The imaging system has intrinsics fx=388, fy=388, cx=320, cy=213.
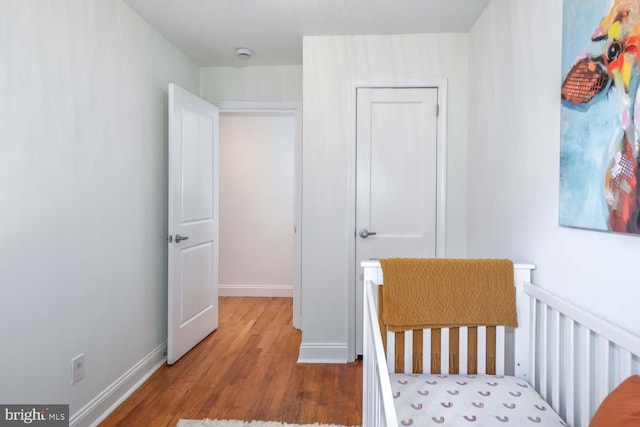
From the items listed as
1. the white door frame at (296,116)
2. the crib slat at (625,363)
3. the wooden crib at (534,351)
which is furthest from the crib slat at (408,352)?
the white door frame at (296,116)

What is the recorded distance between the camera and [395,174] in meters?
2.75

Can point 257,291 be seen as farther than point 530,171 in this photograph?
Yes

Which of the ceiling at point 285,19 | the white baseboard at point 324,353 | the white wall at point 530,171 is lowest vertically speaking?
the white baseboard at point 324,353

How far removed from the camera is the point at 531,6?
1689 millimetres

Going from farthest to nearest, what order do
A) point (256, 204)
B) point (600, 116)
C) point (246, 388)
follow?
point (256, 204), point (246, 388), point (600, 116)

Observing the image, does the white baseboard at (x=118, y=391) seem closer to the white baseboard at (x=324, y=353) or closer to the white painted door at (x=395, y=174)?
the white baseboard at (x=324, y=353)

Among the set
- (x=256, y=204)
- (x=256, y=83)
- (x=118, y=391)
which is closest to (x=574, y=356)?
(x=118, y=391)

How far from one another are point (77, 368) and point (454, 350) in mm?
1744

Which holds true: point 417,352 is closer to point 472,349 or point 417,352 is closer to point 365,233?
point 472,349

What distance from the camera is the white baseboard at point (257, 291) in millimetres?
4496

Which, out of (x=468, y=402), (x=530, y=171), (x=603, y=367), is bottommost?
(x=468, y=402)

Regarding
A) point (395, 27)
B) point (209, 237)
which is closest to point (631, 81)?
point (395, 27)

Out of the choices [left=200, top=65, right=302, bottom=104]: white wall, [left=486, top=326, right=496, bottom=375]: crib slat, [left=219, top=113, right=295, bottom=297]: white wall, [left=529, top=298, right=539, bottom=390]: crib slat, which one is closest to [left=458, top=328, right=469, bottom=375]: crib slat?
[left=486, top=326, right=496, bottom=375]: crib slat

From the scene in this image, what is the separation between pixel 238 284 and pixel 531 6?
150 inches
